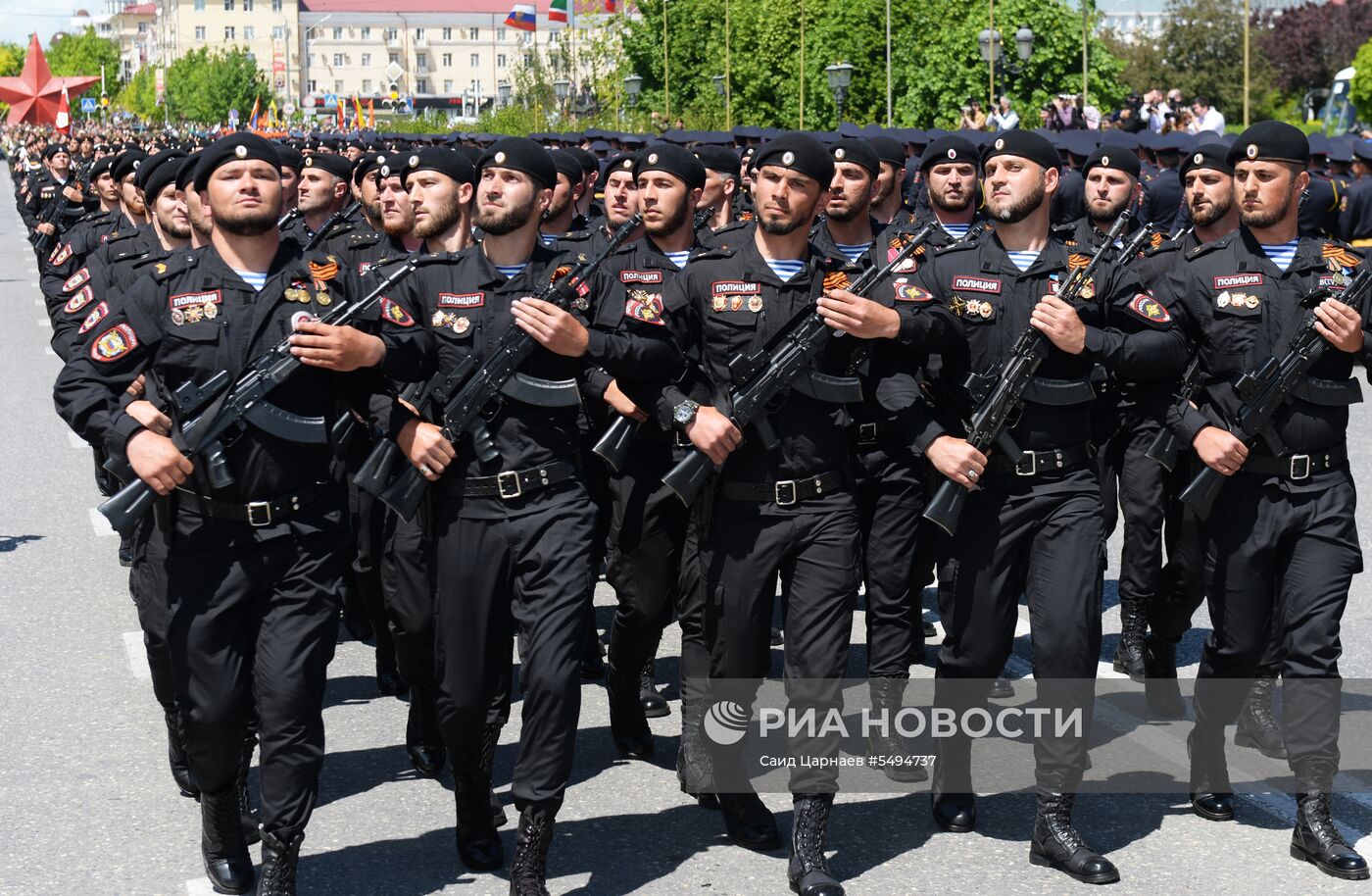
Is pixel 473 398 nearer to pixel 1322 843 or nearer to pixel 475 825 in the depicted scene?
pixel 475 825

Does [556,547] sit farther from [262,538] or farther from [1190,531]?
[1190,531]

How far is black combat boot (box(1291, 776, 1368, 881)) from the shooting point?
5832 mm

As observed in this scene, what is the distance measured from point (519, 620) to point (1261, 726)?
3062 millimetres

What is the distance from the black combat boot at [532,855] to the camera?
5.59 m

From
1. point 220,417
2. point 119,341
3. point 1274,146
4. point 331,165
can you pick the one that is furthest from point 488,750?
point 331,165

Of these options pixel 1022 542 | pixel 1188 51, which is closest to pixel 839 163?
pixel 1022 542

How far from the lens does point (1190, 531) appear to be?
717cm

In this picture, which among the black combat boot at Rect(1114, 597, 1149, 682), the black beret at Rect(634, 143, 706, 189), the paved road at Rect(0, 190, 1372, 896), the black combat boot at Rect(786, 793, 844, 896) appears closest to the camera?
the black combat boot at Rect(786, 793, 844, 896)

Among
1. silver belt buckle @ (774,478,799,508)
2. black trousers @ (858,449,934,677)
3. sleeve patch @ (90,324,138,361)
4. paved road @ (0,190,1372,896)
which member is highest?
sleeve patch @ (90,324,138,361)

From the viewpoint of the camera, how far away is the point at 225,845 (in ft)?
19.3

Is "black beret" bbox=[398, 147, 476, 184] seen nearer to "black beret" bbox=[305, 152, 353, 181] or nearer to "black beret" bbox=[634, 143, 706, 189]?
"black beret" bbox=[634, 143, 706, 189]

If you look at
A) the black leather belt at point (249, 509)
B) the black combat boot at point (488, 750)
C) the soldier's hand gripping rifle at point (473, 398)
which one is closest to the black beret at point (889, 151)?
the soldier's hand gripping rifle at point (473, 398)

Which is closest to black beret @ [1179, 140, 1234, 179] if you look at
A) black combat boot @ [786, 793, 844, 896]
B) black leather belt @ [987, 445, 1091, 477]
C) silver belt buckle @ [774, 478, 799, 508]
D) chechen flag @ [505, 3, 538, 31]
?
black leather belt @ [987, 445, 1091, 477]

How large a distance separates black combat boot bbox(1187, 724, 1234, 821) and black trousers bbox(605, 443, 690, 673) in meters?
2.01
